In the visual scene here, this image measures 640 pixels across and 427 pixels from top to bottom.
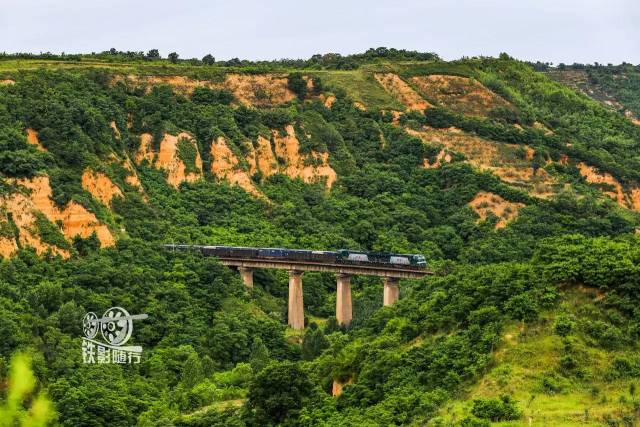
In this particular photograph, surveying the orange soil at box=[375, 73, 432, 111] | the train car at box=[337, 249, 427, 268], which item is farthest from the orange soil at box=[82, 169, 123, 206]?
the orange soil at box=[375, 73, 432, 111]

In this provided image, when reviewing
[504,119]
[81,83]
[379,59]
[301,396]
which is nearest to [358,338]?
[301,396]

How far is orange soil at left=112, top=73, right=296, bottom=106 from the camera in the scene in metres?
108

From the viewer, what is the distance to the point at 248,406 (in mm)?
49562

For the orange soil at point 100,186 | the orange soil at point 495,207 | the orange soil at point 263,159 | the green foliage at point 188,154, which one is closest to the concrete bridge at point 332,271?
the orange soil at point 100,186

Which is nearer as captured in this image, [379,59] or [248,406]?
[248,406]

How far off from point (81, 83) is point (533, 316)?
57250 mm

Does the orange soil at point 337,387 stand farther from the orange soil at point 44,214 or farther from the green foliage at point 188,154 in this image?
the green foliage at point 188,154

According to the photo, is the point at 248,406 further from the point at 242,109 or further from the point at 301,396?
the point at 242,109

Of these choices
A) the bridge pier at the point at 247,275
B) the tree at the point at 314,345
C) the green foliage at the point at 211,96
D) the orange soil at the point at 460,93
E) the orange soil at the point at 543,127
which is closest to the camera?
the tree at the point at 314,345

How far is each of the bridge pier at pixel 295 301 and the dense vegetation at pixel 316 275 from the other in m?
0.84

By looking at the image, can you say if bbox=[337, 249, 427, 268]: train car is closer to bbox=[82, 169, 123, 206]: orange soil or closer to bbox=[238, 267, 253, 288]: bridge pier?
bbox=[238, 267, 253, 288]: bridge pier

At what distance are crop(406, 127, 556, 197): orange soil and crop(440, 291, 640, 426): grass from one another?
55.9 metres

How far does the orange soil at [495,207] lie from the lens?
9831 centimetres

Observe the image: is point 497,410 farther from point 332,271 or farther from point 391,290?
point 332,271
